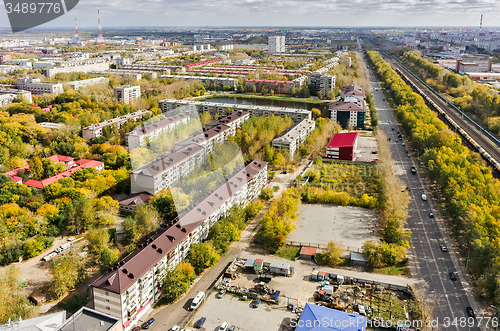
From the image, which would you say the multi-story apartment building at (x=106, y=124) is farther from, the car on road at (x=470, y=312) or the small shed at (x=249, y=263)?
the car on road at (x=470, y=312)

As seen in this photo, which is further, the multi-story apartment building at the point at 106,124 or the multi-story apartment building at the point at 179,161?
the multi-story apartment building at the point at 106,124

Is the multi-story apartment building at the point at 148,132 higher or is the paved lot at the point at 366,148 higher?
the multi-story apartment building at the point at 148,132

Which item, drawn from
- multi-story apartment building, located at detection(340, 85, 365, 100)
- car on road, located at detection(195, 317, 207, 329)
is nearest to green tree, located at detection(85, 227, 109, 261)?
car on road, located at detection(195, 317, 207, 329)

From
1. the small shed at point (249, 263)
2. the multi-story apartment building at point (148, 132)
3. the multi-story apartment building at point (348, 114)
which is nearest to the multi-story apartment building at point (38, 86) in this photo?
the multi-story apartment building at point (148, 132)

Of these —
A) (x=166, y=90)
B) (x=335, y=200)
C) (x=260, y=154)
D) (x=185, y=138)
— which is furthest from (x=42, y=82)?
(x=335, y=200)

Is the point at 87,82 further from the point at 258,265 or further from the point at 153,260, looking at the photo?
the point at 258,265

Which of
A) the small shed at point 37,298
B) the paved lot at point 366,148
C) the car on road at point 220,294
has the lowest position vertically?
the car on road at point 220,294
